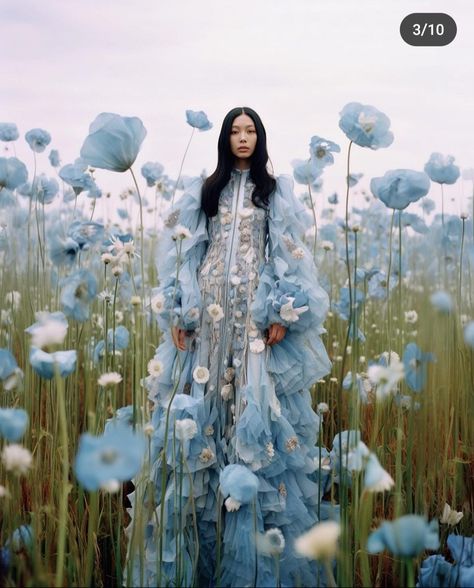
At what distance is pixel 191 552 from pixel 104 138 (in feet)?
3.07

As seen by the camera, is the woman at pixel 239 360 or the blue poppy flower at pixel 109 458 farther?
the woman at pixel 239 360

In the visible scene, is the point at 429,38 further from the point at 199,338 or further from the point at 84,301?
the point at 84,301

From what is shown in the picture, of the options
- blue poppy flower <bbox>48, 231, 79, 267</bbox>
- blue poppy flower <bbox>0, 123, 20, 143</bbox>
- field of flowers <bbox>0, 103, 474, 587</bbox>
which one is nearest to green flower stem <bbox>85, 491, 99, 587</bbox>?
field of flowers <bbox>0, 103, 474, 587</bbox>

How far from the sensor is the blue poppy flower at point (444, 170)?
5.93ft

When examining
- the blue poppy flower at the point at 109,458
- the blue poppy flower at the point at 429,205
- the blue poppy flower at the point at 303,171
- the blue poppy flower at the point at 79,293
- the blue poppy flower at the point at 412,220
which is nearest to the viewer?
the blue poppy flower at the point at 109,458

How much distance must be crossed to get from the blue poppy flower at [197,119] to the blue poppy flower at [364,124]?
0.70 m

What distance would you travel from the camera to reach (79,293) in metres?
1.09

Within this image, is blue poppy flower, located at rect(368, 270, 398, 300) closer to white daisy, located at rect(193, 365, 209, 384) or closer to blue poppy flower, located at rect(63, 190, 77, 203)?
white daisy, located at rect(193, 365, 209, 384)

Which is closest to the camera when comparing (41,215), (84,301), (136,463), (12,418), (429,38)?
(136,463)

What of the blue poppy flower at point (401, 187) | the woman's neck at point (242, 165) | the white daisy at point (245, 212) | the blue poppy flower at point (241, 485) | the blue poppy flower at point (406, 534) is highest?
the woman's neck at point (242, 165)

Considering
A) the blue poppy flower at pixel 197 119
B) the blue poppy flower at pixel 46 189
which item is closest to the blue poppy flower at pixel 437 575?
the blue poppy flower at pixel 197 119

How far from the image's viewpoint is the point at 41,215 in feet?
7.54

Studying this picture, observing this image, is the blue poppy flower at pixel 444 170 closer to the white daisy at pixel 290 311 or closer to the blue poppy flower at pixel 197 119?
the white daisy at pixel 290 311

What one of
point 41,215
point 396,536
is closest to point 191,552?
point 396,536
